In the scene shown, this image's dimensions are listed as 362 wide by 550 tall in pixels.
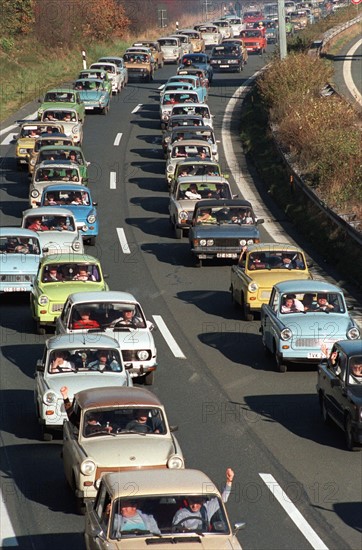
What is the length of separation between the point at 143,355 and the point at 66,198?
14.5 meters

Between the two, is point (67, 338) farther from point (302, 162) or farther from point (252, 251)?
point (302, 162)

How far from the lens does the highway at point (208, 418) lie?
15414 mm

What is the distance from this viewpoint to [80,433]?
16.2m

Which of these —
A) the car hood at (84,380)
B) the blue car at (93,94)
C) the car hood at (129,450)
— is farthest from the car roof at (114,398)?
the blue car at (93,94)

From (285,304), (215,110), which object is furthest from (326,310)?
(215,110)

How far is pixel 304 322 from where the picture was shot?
888 inches

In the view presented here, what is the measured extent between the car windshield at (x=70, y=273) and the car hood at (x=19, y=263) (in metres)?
1.67

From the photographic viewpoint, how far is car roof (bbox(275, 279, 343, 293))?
23.6 m

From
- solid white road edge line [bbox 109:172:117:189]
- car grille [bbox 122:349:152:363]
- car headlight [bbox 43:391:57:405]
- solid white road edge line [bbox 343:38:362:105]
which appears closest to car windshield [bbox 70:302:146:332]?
car grille [bbox 122:349:152:363]

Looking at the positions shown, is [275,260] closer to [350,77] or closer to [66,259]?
[66,259]

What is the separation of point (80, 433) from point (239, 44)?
60328 millimetres

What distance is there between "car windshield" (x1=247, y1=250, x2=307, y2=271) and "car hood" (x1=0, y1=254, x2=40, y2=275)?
15.7ft

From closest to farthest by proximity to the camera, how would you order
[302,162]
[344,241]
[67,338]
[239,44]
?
[67,338] → [344,241] → [302,162] → [239,44]

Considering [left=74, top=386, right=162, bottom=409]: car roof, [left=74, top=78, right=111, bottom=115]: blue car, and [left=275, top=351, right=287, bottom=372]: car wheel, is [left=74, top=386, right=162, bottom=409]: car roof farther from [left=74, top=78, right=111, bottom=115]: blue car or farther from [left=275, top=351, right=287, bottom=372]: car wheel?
[left=74, top=78, right=111, bottom=115]: blue car
